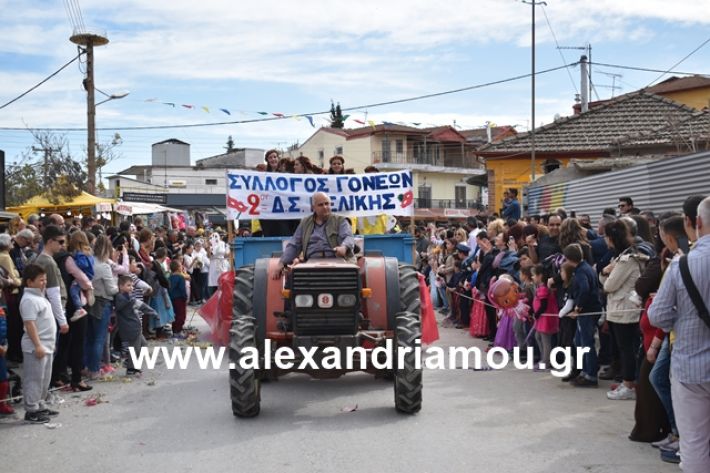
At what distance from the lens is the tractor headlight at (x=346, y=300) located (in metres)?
7.81

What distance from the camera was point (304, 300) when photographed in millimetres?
7801

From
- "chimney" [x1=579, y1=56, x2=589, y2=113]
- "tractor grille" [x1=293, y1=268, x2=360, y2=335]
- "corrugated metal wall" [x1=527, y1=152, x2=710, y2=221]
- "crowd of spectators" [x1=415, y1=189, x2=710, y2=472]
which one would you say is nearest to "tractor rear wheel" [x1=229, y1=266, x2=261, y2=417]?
"tractor grille" [x1=293, y1=268, x2=360, y2=335]

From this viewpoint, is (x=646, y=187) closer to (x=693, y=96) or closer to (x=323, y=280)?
(x=323, y=280)

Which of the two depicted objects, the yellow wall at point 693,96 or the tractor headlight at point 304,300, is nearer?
the tractor headlight at point 304,300

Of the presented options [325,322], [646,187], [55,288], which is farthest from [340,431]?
[646,187]

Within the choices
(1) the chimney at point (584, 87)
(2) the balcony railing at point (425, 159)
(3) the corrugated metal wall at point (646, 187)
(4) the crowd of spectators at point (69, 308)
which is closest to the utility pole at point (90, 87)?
(4) the crowd of spectators at point (69, 308)

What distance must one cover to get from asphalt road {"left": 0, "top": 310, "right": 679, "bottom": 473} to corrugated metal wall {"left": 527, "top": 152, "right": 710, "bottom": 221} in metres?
4.54

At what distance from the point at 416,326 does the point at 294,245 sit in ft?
5.60

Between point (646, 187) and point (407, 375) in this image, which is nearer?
point (407, 375)

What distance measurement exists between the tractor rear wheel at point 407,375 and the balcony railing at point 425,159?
57025 millimetres

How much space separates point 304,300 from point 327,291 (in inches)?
9.7

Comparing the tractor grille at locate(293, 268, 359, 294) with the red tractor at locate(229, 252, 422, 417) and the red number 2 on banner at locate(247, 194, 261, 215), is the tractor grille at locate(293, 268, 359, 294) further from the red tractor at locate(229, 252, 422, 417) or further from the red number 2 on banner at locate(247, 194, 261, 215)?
the red number 2 on banner at locate(247, 194, 261, 215)

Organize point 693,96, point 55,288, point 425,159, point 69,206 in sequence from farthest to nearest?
point 425,159 → point 693,96 → point 69,206 → point 55,288

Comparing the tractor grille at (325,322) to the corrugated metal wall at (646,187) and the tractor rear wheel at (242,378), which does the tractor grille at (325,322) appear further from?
the corrugated metal wall at (646,187)
